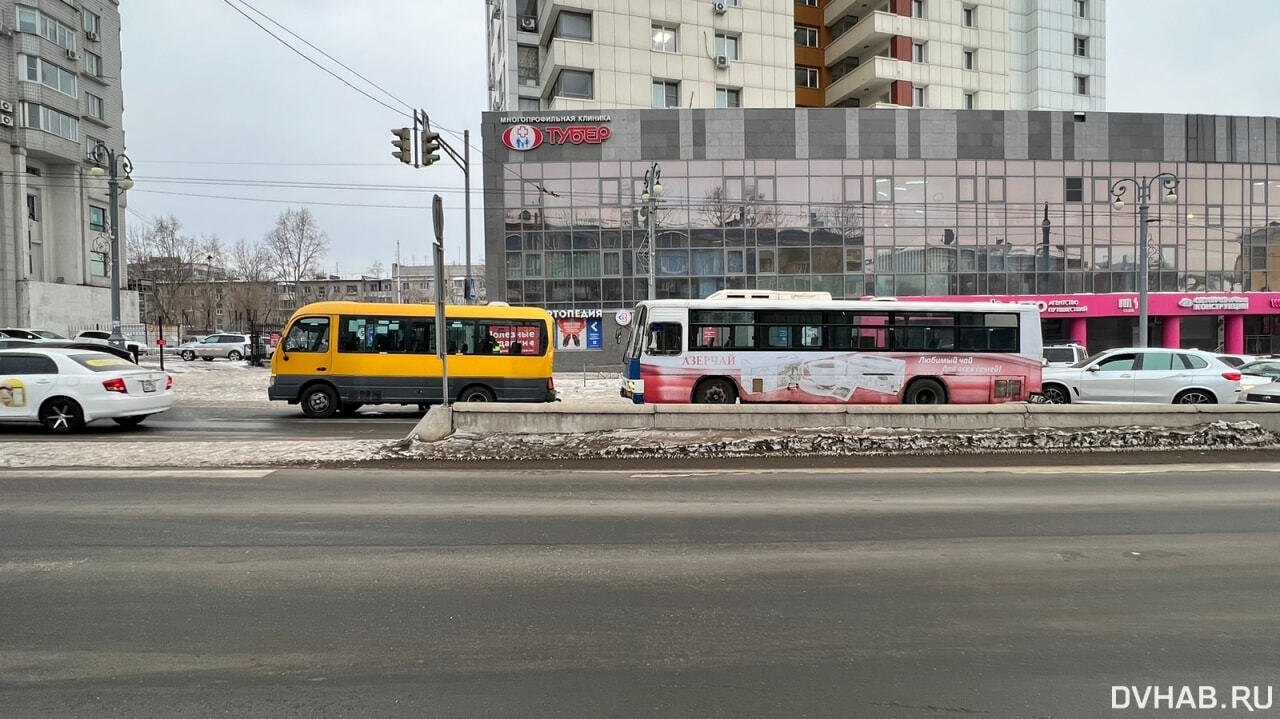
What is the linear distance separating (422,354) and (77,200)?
5359 cm

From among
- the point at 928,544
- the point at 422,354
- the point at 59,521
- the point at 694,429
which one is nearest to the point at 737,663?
the point at 928,544

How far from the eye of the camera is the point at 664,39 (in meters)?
43.6

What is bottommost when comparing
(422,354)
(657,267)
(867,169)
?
(422,354)

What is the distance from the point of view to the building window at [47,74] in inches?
1882

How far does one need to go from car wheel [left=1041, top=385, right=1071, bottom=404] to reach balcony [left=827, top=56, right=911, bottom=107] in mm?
33904

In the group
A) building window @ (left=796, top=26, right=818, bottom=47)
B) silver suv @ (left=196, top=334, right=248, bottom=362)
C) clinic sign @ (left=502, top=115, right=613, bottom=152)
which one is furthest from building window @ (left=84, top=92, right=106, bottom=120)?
building window @ (left=796, top=26, right=818, bottom=47)

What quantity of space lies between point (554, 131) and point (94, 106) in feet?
132

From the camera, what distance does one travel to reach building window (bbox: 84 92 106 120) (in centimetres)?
5433

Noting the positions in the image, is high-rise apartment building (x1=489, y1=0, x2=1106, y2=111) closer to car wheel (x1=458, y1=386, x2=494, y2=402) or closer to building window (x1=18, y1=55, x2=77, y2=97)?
car wheel (x1=458, y1=386, x2=494, y2=402)

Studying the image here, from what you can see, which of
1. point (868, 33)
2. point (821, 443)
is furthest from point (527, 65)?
point (821, 443)

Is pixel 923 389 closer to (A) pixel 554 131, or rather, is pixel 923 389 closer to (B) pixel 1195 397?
(B) pixel 1195 397

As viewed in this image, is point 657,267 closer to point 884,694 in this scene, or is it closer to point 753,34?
point 753,34

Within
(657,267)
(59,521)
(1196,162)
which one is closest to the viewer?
(59,521)

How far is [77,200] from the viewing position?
178 ft
